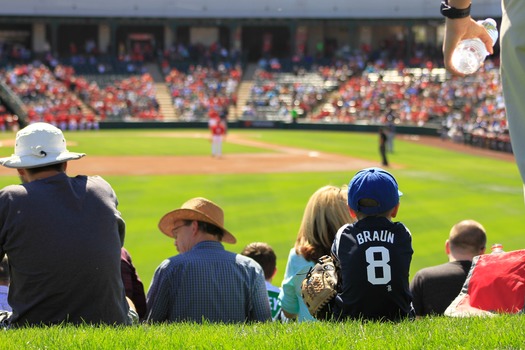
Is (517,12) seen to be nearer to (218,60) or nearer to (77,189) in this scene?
(77,189)

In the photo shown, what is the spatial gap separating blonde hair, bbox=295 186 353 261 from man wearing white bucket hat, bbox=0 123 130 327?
5.12ft

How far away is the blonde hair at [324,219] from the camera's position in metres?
6.08

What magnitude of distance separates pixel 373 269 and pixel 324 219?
1.47 m

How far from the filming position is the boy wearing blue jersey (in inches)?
184

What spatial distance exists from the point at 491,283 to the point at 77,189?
255 cm

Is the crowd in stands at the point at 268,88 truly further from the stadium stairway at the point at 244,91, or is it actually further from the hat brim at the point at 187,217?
the hat brim at the point at 187,217

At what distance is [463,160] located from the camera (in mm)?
33656

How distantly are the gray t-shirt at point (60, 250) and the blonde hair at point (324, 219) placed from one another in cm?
158

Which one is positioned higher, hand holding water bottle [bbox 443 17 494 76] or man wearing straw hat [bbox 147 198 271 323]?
hand holding water bottle [bbox 443 17 494 76]

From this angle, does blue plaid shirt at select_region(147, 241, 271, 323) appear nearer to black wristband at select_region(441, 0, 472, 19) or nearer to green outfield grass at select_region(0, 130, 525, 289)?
black wristband at select_region(441, 0, 472, 19)

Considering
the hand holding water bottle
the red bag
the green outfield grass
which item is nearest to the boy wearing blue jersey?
the red bag

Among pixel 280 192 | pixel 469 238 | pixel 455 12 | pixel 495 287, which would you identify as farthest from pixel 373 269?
pixel 280 192

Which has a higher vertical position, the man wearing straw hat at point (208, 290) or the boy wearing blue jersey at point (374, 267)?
the boy wearing blue jersey at point (374, 267)

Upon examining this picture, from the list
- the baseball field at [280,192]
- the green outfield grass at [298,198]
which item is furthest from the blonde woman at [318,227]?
the green outfield grass at [298,198]
